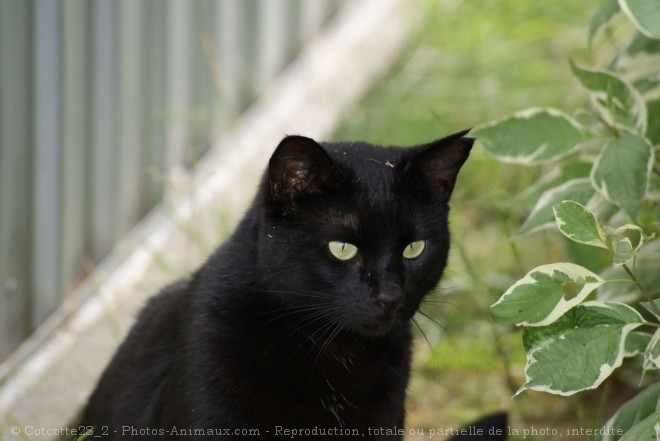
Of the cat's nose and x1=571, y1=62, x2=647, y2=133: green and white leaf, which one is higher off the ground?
x1=571, y1=62, x2=647, y2=133: green and white leaf

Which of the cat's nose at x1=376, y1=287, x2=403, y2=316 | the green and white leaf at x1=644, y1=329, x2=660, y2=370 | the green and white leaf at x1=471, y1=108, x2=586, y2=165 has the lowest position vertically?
the green and white leaf at x1=644, y1=329, x2=660, y2=370

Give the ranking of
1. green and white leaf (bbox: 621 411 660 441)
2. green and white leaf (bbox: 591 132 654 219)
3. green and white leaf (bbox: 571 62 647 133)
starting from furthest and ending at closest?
green and white leaf (bbox: 571 62 647 133), green and white leaf (bbox: 591 132 654 219), green and white leaf (bbox: 621 411 660 441)

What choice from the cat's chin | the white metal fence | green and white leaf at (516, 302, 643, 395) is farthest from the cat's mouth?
the white metal fence

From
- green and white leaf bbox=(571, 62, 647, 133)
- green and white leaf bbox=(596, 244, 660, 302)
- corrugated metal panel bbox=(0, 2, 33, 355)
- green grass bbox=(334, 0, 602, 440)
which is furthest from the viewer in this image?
green grass bbox=(334, 0, 602, 440)

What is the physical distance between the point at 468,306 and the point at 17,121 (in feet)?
5.17

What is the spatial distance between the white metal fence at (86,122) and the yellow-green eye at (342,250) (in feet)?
2.99

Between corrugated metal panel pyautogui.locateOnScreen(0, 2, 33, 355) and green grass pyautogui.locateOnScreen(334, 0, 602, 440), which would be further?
green grass pyautogui.locateOnScreen(334, 0, 602, 440)

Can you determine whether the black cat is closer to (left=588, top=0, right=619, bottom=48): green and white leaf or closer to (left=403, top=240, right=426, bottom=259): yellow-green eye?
(left=403, top=240, right=426, bottom=259): yellow-green eye

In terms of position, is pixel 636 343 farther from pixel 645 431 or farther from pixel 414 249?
pixel 414 249

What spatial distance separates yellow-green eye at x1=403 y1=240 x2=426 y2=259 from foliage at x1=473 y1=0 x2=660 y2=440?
197 millimetres

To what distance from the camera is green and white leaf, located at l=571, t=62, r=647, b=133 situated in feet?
6.48

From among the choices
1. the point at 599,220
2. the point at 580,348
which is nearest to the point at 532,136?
the point at 599,220

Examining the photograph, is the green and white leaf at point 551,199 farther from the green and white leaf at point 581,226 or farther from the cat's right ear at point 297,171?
the cat's right ear at point 297,171

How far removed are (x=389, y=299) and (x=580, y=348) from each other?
346mm
